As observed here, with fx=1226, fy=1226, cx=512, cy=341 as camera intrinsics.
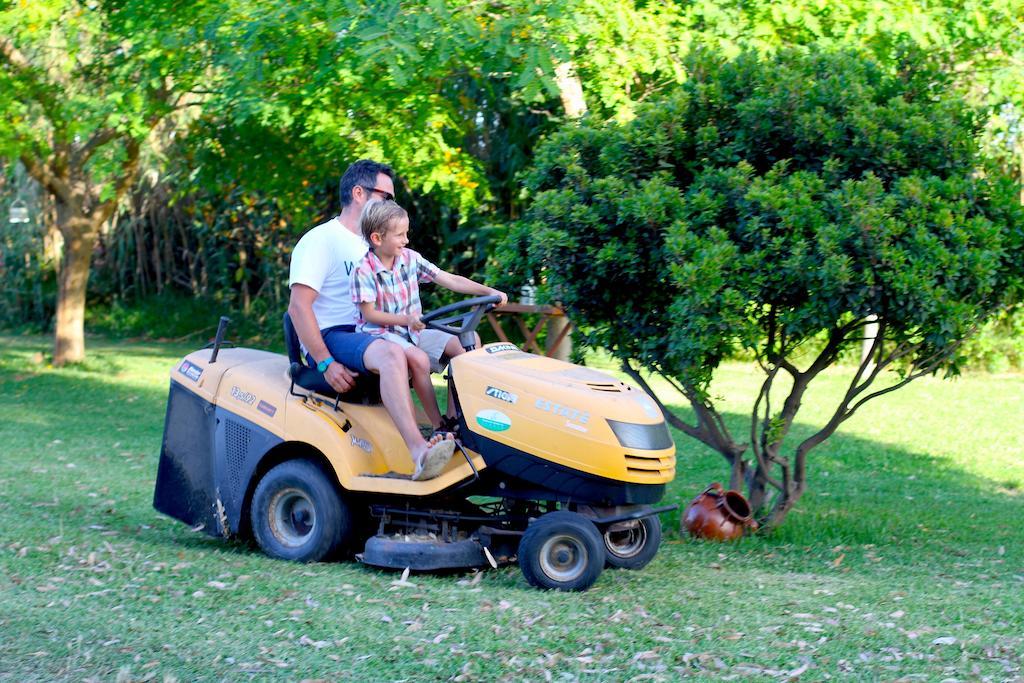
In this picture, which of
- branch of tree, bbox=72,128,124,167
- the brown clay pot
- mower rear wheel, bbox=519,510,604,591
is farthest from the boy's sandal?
branch of tree, bbox=72,128,124,167

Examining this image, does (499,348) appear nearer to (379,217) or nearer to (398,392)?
(398,392)

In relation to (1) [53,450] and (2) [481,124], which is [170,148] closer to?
(2) [481,124]

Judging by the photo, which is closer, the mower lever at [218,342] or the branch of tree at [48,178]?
the mower lever at [218,342]

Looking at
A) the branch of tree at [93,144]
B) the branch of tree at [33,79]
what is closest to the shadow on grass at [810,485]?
the branch of tree at [93,144]

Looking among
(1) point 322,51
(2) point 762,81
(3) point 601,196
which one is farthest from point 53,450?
(2) point 762,81

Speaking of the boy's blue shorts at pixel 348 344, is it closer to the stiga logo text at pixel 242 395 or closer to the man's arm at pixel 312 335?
the man's arm at pixel 312 335

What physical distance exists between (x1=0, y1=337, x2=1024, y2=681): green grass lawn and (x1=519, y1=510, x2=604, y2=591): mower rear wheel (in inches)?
4.0

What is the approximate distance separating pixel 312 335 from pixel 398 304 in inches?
17.5

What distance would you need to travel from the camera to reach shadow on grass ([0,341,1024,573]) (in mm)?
7281

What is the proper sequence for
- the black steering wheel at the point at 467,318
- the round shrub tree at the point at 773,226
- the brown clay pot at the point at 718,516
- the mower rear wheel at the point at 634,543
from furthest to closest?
the brown clay pot at the point at 718,516, the round shrub tree at the point at 773,226, the mower rear wheel at the point at 634,543, the black steering wheel at the point at 467,318

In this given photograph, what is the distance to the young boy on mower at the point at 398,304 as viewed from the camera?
575 centimetres

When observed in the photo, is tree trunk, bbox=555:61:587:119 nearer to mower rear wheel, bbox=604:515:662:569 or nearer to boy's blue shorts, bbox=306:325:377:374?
boy's blue shorts, bbox=306:325:377:374

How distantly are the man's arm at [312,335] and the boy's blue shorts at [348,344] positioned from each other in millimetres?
50

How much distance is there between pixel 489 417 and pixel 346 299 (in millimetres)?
990
